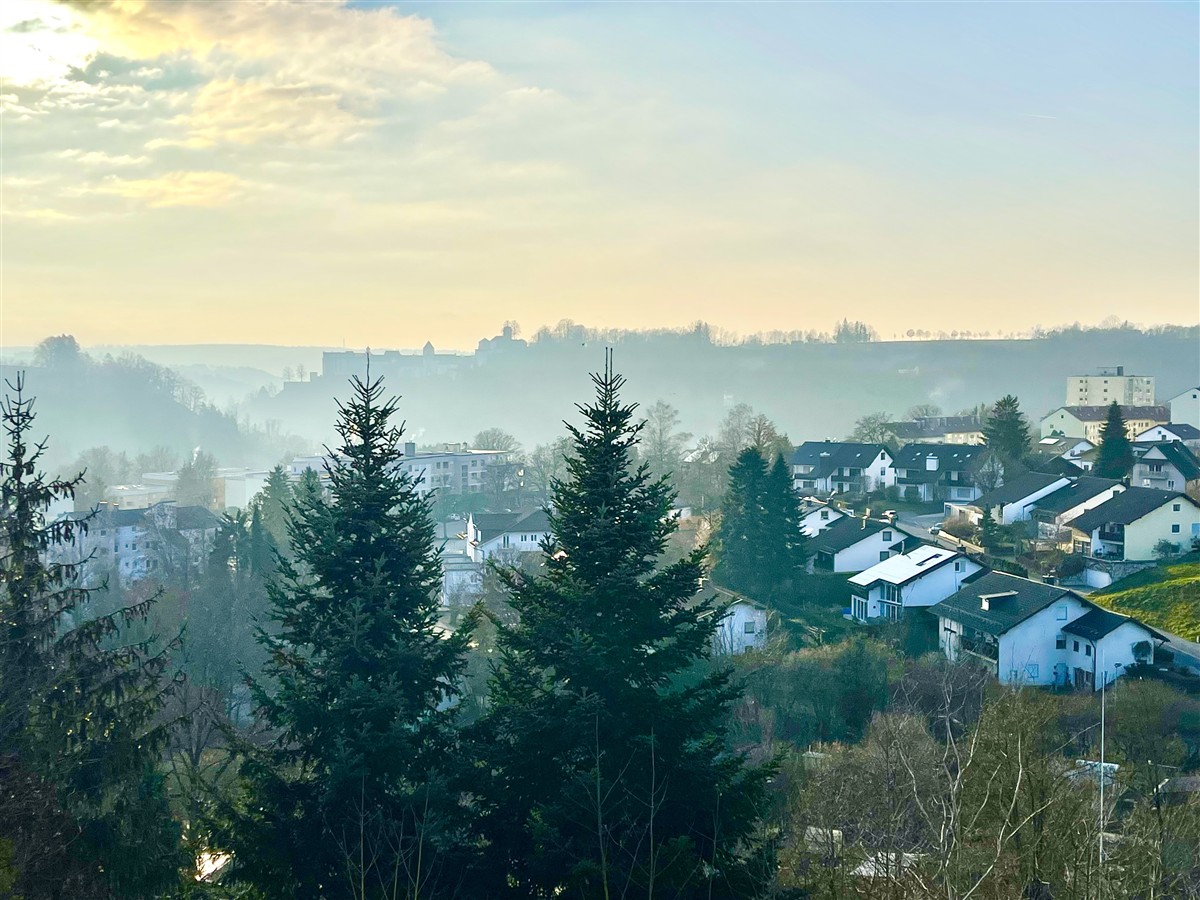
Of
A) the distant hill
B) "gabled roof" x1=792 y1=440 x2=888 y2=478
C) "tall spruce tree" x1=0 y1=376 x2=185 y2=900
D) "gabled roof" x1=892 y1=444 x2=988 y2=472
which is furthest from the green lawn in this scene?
the distant hill

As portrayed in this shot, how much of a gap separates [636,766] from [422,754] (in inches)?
80.1

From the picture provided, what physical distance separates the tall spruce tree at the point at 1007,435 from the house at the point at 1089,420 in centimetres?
1759

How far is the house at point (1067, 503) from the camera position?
32.8 meters

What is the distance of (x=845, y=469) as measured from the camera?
4759 centimetres

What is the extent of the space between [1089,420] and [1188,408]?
5040 millimetres

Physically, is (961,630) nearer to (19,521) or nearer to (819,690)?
(819,690)

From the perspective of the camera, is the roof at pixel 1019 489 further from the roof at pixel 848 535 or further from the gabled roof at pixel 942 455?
the gabled roof at pixel 942 455

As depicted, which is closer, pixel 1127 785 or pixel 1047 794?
pixel 1047 794

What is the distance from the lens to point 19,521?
9.90 meters

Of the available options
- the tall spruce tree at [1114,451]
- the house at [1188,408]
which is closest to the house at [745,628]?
the tall spruce tree at [1114,451]

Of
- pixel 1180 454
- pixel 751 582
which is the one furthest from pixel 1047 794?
pixel 1180 454

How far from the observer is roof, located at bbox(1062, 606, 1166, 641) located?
75.1ft

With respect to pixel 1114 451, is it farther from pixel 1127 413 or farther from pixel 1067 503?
pixel 1127 413

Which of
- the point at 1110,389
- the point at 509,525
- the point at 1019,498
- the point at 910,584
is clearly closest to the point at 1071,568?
the point at 910,584
